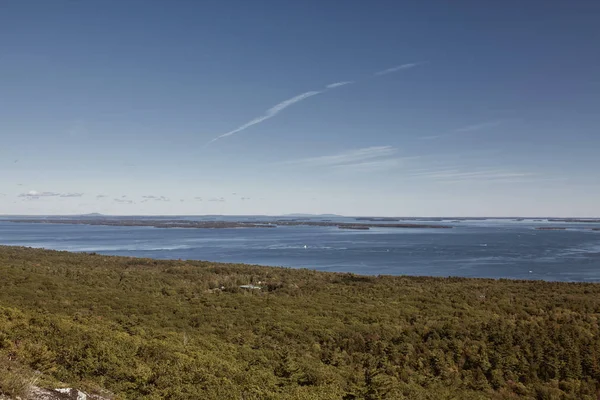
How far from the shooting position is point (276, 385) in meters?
13.5

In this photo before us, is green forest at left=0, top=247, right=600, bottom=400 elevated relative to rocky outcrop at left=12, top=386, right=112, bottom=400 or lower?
lower

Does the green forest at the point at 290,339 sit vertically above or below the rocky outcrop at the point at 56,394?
below

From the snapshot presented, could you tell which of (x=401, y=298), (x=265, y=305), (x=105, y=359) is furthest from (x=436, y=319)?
(x=105, y=359)

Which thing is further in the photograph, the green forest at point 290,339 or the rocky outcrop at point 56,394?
the green forest at point 290,339

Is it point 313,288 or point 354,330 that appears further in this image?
point 313,288

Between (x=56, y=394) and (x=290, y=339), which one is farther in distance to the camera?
(x=290, y=339)

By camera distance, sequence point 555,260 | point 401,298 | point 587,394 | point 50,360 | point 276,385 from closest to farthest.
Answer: point 50,360 < point 276,385 < point 587,394 < point 401,298 < point 555,260

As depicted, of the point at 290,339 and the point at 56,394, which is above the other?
the point at 56,394

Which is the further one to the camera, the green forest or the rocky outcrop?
the green forest

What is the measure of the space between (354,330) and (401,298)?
9.16 m

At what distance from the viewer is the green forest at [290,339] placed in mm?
11961

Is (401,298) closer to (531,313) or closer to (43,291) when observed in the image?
(531,313)

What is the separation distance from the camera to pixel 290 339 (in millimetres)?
19266

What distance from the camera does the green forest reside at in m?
12.0
